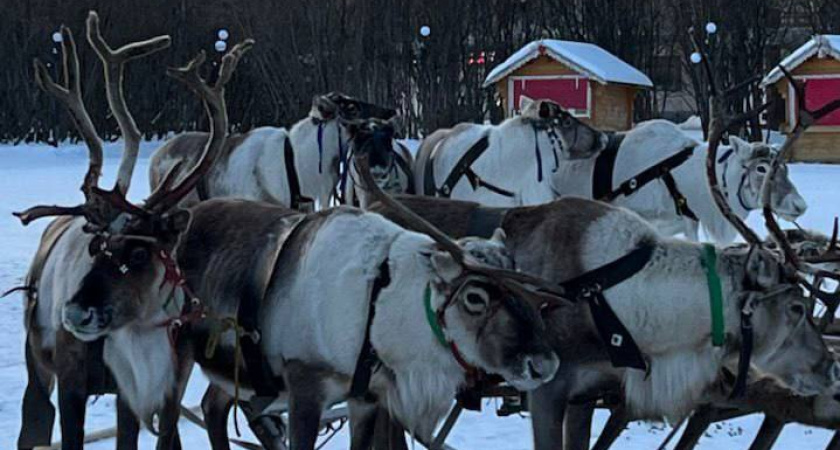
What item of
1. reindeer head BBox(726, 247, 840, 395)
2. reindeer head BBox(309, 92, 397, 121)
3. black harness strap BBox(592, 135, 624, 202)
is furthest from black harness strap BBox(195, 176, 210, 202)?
reindeer head BBox(726, 247, 840, 395)

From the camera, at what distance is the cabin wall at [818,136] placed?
22.9 m

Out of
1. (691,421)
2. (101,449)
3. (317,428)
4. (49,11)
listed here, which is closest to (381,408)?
(317,428)

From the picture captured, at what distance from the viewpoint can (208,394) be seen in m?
5.45

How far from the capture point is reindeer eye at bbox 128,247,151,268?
176 inches

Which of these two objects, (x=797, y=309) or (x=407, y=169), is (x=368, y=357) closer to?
(x=797, y=309)

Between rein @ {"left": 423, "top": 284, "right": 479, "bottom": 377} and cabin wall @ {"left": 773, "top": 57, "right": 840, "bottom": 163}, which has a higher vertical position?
rein @ {"left": 423, "top": 284, "right": 479, "bottom": 377}

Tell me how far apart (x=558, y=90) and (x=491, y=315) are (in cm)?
2161

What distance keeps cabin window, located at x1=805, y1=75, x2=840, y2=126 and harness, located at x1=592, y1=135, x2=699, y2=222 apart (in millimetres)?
15055

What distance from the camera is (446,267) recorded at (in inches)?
170

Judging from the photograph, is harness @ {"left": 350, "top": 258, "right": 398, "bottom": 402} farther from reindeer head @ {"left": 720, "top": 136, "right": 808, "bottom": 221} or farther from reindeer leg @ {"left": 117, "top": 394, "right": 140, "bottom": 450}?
reindeer head @ {"left": 720, "top": 136, "right": 808, "bottom": 221}

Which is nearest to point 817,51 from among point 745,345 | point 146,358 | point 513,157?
point 513,157

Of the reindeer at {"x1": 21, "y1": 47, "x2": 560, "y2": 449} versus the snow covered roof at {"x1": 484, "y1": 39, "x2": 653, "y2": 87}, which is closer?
the reindeer at {"x1": 21, "y1": 47, "x2": 560, "y2": 449}

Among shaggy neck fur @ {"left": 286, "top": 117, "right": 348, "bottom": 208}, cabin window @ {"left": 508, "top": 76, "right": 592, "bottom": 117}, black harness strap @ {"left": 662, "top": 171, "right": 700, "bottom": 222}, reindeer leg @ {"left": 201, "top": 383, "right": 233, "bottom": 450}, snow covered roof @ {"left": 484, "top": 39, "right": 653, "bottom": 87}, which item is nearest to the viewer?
reindeer leg @ {"left": 201, "top": 383, "right": 233, "bottom": 450}

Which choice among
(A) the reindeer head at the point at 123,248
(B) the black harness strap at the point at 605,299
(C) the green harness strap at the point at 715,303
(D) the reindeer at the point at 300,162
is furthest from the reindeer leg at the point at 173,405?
(D) the reindeer at the point at 300,162
